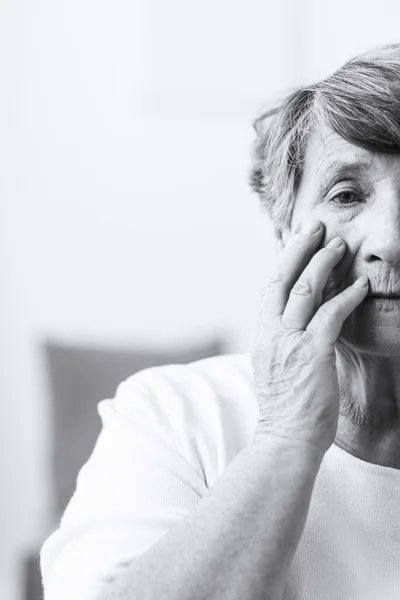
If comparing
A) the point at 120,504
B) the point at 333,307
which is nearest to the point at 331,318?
the point at 333,307

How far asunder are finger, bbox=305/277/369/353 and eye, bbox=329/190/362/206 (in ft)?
0.49

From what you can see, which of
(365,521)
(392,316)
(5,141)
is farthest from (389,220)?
(5,141)

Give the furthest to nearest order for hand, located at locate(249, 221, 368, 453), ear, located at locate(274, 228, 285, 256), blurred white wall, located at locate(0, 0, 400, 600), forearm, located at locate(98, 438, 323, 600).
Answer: blurred white wall, located at locate(0, 0, 400, 600) < ear, located at locate(274, 228, 285, 256) < hand, located at locate(249, 221, 368, 453) < forearm, located at locate(98, 438, 323, 600)

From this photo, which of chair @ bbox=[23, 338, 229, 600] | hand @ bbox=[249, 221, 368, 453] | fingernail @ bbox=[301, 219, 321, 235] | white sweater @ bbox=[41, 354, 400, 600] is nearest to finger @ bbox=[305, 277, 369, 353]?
hand @ bbox=[249, 221, 368, 453]

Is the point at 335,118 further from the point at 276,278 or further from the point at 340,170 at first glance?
the point at 276,278

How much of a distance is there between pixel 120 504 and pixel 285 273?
41 centimetres

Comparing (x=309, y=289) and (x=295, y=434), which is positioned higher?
(x=309, y=289)

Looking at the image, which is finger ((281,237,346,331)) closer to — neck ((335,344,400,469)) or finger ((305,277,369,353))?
finger ((305,277,369,353))

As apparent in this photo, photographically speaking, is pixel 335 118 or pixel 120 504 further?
pixel 335 118

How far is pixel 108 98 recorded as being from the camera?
3.00 m

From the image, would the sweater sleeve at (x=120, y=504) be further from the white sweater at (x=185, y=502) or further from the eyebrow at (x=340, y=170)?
the eyebrow at (x=340, y=170)

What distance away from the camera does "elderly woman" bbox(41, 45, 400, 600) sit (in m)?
0.99

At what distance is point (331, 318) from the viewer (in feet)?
3.66

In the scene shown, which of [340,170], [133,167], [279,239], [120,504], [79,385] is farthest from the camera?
[133,167]
